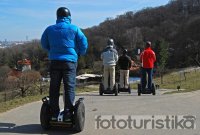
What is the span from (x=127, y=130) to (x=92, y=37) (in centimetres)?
12937

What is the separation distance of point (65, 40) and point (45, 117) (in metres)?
1.38

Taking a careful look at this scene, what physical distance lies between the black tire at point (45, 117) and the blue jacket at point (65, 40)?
895mm

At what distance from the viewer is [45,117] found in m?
7.77

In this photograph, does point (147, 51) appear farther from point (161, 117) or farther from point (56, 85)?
point (56, 85)

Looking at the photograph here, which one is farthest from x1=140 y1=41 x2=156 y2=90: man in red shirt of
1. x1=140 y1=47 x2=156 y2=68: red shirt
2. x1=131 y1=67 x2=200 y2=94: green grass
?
x1=131 y1=67 x2=200 y2=94: green grass

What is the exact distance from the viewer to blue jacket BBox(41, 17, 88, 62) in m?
Result: 7.93

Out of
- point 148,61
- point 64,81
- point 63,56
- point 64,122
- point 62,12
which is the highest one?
point 62,12

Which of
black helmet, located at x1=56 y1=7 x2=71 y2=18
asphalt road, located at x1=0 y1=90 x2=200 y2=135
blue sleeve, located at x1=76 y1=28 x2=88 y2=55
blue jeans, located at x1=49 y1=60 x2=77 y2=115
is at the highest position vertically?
black helmet, located at x1=56 y1=7 x2=71 y2=18

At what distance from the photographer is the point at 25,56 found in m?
131

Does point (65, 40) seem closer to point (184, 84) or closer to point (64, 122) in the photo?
point (64, 122)

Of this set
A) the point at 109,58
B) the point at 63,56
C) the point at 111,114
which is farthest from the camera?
the point at 109,58

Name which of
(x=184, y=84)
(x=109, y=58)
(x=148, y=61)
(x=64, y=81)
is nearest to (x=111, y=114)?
(x=64, y=81)

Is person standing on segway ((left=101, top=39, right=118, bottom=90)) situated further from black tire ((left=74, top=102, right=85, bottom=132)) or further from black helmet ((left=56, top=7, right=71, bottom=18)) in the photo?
black tire ((left=74, top=102, right=85, bottom=132))

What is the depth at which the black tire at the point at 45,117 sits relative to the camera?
25.4 ft
